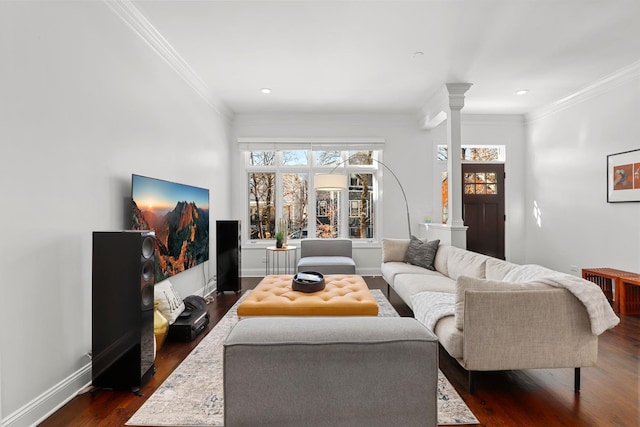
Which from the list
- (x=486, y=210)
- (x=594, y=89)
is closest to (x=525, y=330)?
(x=594, y=89)

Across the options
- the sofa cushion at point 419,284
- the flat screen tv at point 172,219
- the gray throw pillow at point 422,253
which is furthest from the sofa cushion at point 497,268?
the flat screen tv at point 172,219

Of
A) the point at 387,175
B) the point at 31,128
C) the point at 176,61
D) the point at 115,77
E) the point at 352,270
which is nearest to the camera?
the point at 31,128

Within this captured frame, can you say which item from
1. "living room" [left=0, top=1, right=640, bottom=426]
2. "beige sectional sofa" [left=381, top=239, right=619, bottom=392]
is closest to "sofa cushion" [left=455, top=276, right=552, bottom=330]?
"beige sectional sofa" [left=381, top=239, right=619, bottom=392]

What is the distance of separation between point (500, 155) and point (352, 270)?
3.64 metres

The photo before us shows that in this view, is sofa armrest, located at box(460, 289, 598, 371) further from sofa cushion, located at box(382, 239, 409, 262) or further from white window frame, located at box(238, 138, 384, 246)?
white window frame, located at box(238, 138, 384, 246)

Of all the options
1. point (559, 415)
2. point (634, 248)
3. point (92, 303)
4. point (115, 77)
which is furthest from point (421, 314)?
point (634, 248)

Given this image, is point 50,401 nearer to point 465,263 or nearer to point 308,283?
point 308,283

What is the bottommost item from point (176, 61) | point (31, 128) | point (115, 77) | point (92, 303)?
point (92, 303)

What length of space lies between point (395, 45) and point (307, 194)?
10.2ft

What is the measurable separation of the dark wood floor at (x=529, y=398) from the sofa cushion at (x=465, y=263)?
0.85m

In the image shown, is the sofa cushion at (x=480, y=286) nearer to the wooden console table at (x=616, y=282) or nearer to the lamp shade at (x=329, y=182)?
the wooden console table at (x=616, y=282)

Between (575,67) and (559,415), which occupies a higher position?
(575,67)

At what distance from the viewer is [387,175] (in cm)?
577

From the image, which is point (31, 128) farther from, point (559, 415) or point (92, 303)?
point (559, 415)
